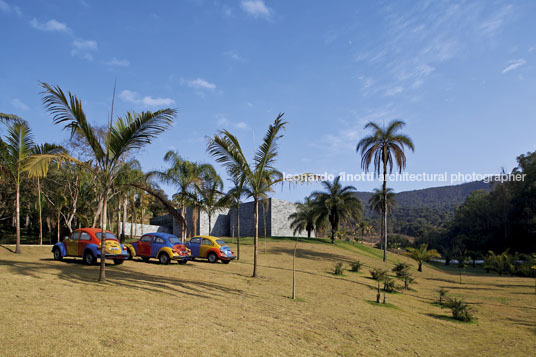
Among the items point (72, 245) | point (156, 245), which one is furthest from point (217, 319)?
point (156, 245)

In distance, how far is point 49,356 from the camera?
4.68m

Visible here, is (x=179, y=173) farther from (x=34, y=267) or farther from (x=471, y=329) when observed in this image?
(x=471, y=329)

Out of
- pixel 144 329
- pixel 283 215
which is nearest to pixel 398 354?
pixel 144 329

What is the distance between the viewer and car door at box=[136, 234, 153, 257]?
56.9 feet

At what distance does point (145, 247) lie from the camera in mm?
17375

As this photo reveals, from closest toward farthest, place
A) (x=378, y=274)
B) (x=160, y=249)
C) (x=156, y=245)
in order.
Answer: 1. (x=160, y=249)
2. (x=156, y=245)
3. (x=378, y=274)

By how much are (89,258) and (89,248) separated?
43cm

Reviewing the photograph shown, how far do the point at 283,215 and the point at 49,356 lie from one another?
44.6 m

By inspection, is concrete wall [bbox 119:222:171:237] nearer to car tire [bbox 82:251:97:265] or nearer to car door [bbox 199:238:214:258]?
car door [bbox 199:238:214:258]

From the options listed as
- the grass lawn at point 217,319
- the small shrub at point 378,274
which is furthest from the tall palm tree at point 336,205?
the grass lawn at point 217,319

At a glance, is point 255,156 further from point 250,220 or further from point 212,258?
point 250,220

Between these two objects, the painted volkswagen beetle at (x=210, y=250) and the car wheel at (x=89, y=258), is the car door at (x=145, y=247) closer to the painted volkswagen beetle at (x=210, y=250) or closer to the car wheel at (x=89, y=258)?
the painted volkswagen beetle at (x=210, y=250)

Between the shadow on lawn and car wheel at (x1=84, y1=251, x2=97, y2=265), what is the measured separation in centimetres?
73

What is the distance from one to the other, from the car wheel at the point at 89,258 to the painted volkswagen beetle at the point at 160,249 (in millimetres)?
3224
